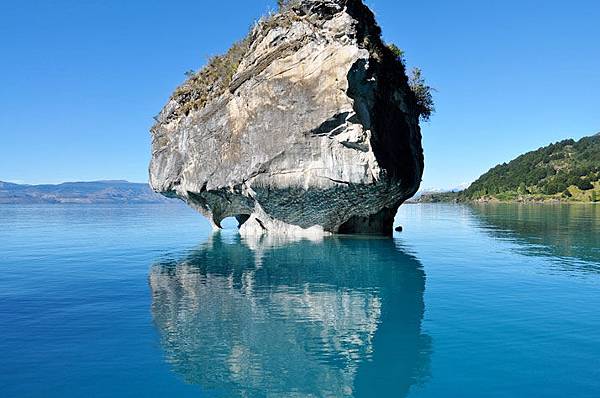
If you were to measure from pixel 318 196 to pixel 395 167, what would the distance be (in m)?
6.08

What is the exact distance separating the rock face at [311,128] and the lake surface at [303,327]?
7.41 m

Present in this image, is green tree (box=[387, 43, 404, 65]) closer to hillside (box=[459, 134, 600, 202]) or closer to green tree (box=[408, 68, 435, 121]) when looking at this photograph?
green tree (box=[408, 68, 435, 121])

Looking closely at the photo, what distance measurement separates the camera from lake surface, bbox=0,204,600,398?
10375 millimetres

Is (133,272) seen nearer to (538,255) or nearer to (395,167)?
(395,167)

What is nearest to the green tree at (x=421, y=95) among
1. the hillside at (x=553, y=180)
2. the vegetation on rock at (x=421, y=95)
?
the vegetation on rock at (x=421, y=95)

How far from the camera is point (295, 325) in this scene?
572 inches

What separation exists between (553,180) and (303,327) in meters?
161

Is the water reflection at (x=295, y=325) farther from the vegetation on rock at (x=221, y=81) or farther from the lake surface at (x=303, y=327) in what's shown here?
the vegetation on rock at (x=221, y=81)

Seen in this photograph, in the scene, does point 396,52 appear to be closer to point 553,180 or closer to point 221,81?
point 221,81

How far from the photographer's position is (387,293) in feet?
62.8

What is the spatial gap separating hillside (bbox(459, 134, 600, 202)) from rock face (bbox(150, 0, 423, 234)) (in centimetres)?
11468

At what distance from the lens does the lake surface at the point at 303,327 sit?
34.0ft

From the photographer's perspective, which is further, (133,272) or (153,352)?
(133,272)

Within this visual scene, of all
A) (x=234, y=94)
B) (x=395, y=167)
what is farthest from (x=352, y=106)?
(x=234, y=94)
